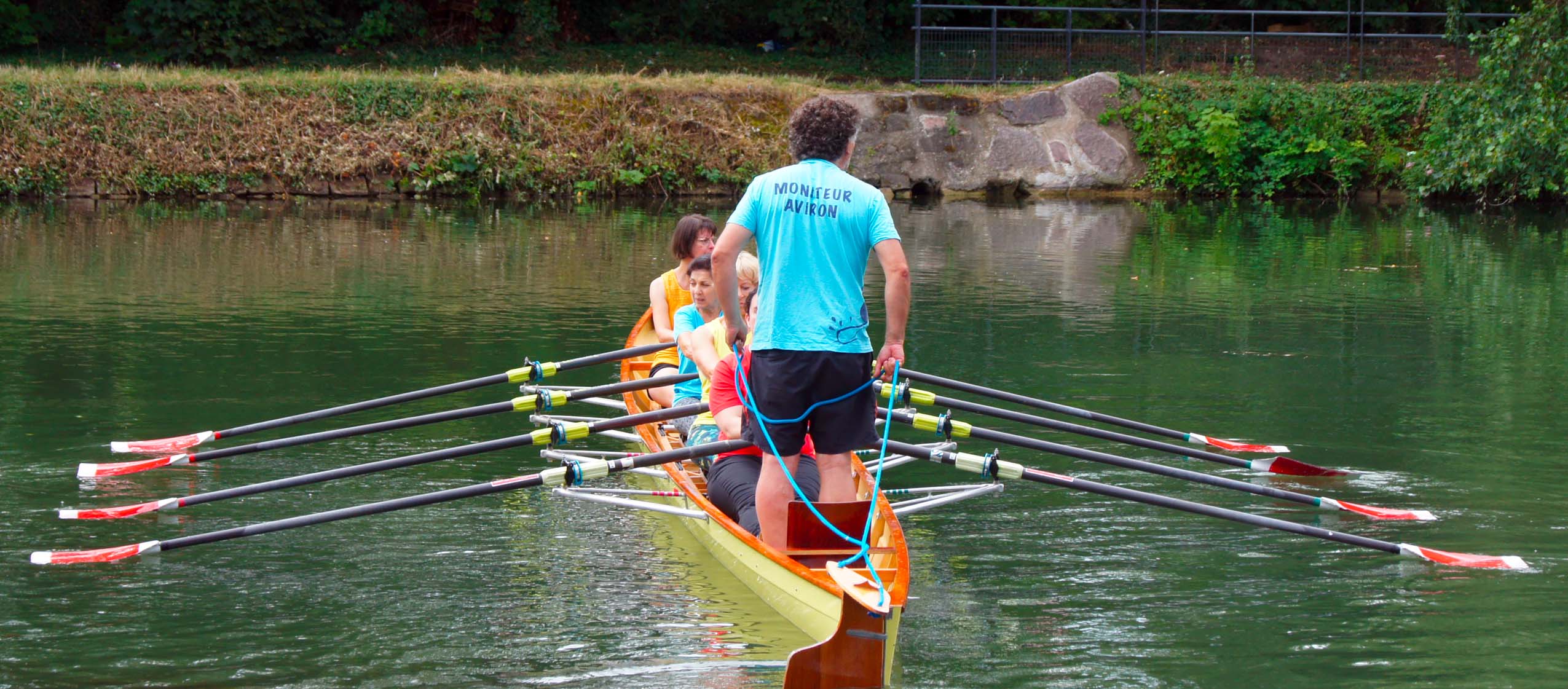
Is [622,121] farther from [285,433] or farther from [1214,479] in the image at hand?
[1214,479]

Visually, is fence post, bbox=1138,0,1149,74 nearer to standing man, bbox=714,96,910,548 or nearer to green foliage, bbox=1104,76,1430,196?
green foliage, bbox=1104,76,1430,196

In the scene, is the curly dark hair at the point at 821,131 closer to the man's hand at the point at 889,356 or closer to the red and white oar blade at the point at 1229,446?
the man's hand at the point at 889,356

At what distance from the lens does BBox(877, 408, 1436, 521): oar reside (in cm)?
596

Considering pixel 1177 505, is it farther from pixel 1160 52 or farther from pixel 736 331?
pixel 1160 52

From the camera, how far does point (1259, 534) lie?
20.7ft

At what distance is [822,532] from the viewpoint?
5.00 m

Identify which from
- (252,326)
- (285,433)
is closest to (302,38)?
(252,326)

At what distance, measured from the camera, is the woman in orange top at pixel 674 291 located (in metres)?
7.30

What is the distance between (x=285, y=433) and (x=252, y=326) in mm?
3230

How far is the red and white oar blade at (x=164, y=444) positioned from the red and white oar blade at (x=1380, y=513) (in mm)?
5085

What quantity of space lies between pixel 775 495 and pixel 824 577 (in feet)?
1.39

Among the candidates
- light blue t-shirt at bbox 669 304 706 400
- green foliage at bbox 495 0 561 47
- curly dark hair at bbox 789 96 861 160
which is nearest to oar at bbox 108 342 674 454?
light blue t-shirt at bbox 669 304 706 400

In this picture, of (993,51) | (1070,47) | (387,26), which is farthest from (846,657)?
(387,26)

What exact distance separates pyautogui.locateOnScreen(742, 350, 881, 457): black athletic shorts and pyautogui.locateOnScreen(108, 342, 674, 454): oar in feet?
9.02
